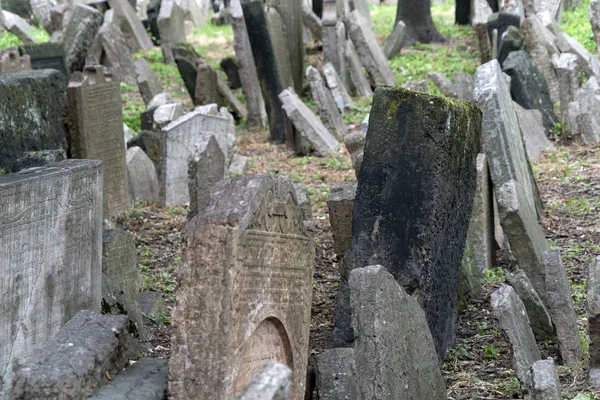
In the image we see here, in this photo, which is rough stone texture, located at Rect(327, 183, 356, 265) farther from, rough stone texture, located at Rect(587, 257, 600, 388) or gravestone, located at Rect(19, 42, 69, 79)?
gravestone, located at Rect(19, 42, 69, 79)

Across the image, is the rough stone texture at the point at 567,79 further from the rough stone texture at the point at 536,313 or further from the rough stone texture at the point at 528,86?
the rough stone texture at the point at 536,313

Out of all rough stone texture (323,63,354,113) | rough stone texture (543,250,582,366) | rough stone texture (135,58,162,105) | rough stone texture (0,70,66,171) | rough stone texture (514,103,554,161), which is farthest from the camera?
rough stone texture (323,63,354,113)

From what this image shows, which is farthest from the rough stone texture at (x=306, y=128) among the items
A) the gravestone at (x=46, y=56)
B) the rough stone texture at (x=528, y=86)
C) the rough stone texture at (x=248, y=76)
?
the gravestone at (x=46, y=56)

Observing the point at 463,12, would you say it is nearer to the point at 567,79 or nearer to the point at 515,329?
the point at 567,79

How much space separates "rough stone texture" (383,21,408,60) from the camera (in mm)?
18281

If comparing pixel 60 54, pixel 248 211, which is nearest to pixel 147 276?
pixel 248 211

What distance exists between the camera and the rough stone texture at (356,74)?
51.9 feet

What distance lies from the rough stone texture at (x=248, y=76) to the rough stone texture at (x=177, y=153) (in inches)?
143

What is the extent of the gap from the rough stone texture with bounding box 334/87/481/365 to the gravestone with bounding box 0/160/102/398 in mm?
1509

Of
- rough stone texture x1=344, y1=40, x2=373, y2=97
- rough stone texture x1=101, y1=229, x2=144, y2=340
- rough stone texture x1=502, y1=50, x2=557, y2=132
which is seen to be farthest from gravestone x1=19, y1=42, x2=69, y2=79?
rough stone texture x1=101, y1=229, x2=144, y2=340

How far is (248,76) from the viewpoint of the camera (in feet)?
48.5

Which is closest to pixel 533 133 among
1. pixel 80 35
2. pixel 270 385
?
pixel 80 35

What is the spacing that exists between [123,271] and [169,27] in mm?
12804

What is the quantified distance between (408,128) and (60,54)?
323 inches
